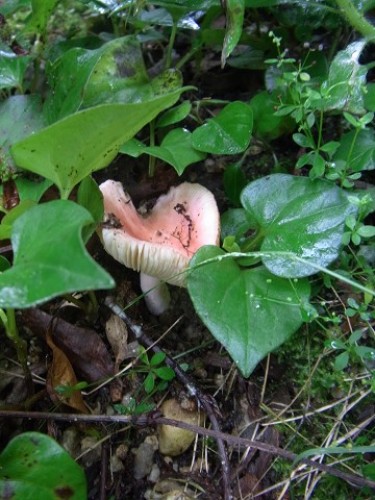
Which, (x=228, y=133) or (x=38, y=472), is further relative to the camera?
(x=228, y=133)

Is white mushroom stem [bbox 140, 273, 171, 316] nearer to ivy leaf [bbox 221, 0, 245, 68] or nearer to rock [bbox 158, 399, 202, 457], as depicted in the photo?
rock [bbox 158, 399, 202, 457]

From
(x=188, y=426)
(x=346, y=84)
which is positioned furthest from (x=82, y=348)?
(x=346, y=84)

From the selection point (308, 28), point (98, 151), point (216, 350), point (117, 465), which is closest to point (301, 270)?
point (216, 350)

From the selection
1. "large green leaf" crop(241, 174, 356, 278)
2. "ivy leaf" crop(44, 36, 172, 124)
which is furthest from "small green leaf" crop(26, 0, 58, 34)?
"large green leaf" crop(241, 174, 356, 278)

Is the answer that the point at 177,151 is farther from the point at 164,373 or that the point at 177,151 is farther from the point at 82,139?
the point at 164,373

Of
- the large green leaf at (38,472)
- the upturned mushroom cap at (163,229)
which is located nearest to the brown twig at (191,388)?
the upturned mushroom cap at (163,229)

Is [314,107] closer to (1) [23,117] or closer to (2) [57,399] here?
(1) [23,117]
